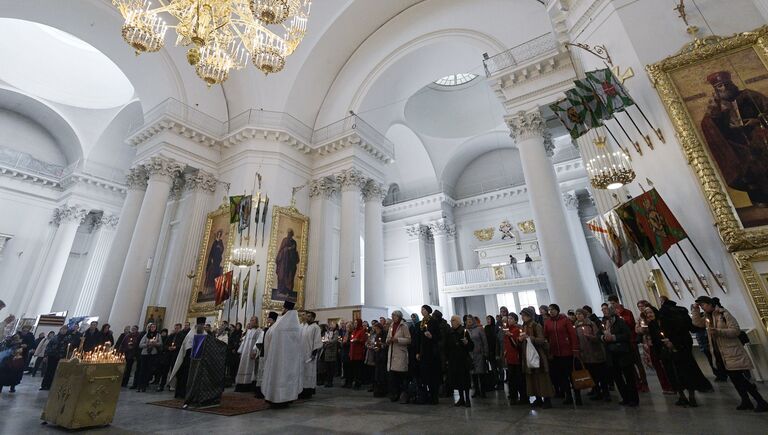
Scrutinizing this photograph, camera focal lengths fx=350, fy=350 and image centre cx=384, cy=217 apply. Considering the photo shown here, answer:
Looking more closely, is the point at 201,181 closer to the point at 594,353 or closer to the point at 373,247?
the point at 373,247

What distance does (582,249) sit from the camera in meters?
14.2

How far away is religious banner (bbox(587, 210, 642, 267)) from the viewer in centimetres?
531

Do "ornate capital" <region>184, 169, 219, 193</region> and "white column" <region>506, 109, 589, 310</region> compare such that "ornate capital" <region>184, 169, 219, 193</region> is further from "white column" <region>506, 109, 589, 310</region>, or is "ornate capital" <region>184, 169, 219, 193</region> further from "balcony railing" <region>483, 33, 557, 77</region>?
"white column" <region>506, 109, 589, 310</region>

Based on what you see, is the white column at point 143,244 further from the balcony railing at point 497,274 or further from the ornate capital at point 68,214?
the balcony railing at point 497,274

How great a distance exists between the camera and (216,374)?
4.74 meters

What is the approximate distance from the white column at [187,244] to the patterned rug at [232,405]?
5.32m

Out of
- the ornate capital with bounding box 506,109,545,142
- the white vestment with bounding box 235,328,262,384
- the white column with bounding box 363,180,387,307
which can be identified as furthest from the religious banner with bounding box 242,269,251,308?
the ornate capital with bounding box 506,109,545,142

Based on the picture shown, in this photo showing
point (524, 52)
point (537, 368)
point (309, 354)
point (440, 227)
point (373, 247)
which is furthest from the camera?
point (440, 227)

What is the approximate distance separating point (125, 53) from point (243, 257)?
7737mm

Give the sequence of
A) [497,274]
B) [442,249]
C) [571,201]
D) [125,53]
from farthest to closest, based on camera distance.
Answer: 1. [442,249]
2. [497,274]
3. [571,201]
4. [125,53]

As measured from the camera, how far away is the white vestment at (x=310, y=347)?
527 centimetres

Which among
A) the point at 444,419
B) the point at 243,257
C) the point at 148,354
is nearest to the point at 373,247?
the point at 243,257

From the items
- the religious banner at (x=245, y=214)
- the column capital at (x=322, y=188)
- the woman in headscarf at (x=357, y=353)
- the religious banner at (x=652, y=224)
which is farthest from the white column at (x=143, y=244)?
the religious banner at (x=652, y=224)

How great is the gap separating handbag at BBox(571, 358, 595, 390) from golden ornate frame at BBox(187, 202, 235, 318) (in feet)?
27.5
